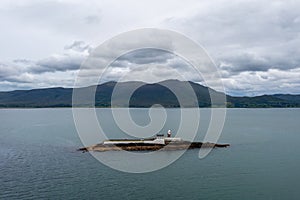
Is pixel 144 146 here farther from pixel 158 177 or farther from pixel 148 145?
pixel 158 177

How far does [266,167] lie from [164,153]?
18256mm

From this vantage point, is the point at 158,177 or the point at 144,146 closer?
the point at 158,177

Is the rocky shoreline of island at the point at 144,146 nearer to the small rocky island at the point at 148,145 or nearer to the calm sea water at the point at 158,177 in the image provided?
the small rocky island at the point at 148,145

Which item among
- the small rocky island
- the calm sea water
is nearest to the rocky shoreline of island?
the small rocky island

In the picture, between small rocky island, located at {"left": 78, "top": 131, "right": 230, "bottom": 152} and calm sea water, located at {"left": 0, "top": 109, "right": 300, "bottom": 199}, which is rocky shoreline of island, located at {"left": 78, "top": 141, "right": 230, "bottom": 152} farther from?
calm sea water, located at {"left": 0, "top": 109, "right": 300, "bottom": 199}

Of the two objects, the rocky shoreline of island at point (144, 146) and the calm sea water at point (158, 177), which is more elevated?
the rocky shoreline of island at point (144, 146)

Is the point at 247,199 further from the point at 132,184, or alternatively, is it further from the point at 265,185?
the point at 132,184

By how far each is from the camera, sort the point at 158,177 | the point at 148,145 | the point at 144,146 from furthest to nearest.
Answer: the point at 148,145
the point at 144,146
the point at 158,177

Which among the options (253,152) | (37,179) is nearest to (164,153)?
(253,152)

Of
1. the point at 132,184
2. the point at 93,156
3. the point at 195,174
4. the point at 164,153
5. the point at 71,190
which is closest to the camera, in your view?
the point at 71,190

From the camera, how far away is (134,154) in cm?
5753

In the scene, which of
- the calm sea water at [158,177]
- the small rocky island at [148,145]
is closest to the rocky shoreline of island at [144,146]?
the small rocky island at [148,145]

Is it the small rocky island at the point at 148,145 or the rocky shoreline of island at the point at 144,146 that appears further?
the small rocky island at the point at 148,145

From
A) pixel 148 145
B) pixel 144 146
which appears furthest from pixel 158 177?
pixel 148 145
